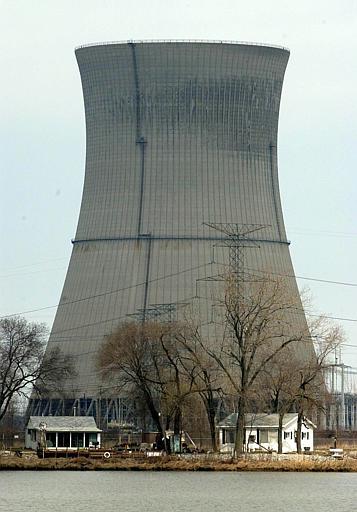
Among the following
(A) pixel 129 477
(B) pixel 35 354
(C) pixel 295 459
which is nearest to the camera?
(A) pixel 129 477

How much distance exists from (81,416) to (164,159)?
8335mm

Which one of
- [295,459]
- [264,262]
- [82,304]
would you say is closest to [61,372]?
[82,304]

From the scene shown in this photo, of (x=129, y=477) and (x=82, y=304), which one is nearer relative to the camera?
(x=129, y=477)

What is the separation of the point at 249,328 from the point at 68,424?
942cm

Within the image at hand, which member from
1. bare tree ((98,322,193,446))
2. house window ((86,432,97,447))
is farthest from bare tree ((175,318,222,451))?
house window ((86,432,97,447))

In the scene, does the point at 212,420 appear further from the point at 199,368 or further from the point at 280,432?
the point at 199,368

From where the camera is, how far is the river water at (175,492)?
118ft

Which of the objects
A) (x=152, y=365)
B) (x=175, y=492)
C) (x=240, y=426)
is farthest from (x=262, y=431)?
(x=175, y=492)

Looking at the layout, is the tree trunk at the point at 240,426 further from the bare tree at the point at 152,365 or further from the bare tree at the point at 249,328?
the bare tree at the point at 152,365

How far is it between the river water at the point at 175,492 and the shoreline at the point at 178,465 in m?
0.75

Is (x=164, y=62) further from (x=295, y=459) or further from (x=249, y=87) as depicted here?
(x=295, y=459)

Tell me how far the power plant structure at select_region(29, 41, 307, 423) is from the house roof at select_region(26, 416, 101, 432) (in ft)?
6.96

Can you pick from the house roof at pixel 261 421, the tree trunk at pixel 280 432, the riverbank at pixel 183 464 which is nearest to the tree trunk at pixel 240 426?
the riverbank at pixel 183 464

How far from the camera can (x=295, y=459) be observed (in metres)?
46.5
